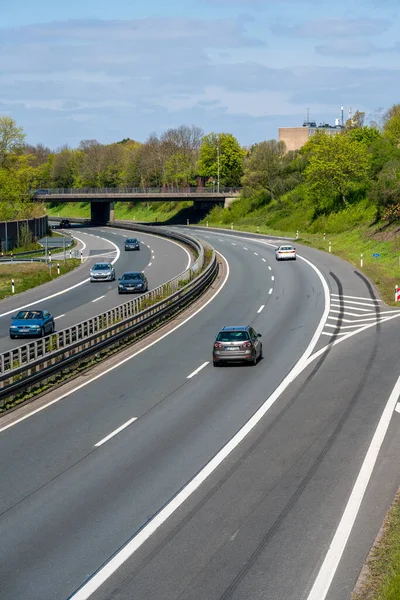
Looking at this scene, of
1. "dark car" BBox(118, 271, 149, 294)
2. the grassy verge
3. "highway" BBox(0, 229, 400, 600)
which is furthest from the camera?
"dark car" BBox(118, 271, 149, 294)

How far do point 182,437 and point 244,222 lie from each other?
108776mm

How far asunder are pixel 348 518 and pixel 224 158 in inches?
6105

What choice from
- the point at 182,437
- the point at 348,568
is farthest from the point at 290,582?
the point at 182,437

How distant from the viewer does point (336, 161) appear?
318 ft

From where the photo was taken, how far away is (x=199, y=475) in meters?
18.1

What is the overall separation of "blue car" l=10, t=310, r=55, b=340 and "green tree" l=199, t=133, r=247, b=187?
429ft

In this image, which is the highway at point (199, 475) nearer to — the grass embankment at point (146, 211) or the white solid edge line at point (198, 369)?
the white solid edge line at point (198, 369)

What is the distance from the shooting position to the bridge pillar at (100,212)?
474 ft

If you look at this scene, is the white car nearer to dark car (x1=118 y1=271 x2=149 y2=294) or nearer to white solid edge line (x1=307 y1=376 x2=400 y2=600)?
dark car (x1=118 y1=271 x2=149 y2=294)

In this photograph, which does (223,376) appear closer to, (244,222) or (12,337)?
(12,337)

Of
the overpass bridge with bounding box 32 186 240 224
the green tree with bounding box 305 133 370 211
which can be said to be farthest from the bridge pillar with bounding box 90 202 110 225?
the green tree with bounding box 305 133 370 211

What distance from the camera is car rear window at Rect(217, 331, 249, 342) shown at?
3036 cm

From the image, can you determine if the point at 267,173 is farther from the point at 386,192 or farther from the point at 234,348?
the point at 234,348

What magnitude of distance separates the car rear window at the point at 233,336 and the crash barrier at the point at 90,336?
488cm
